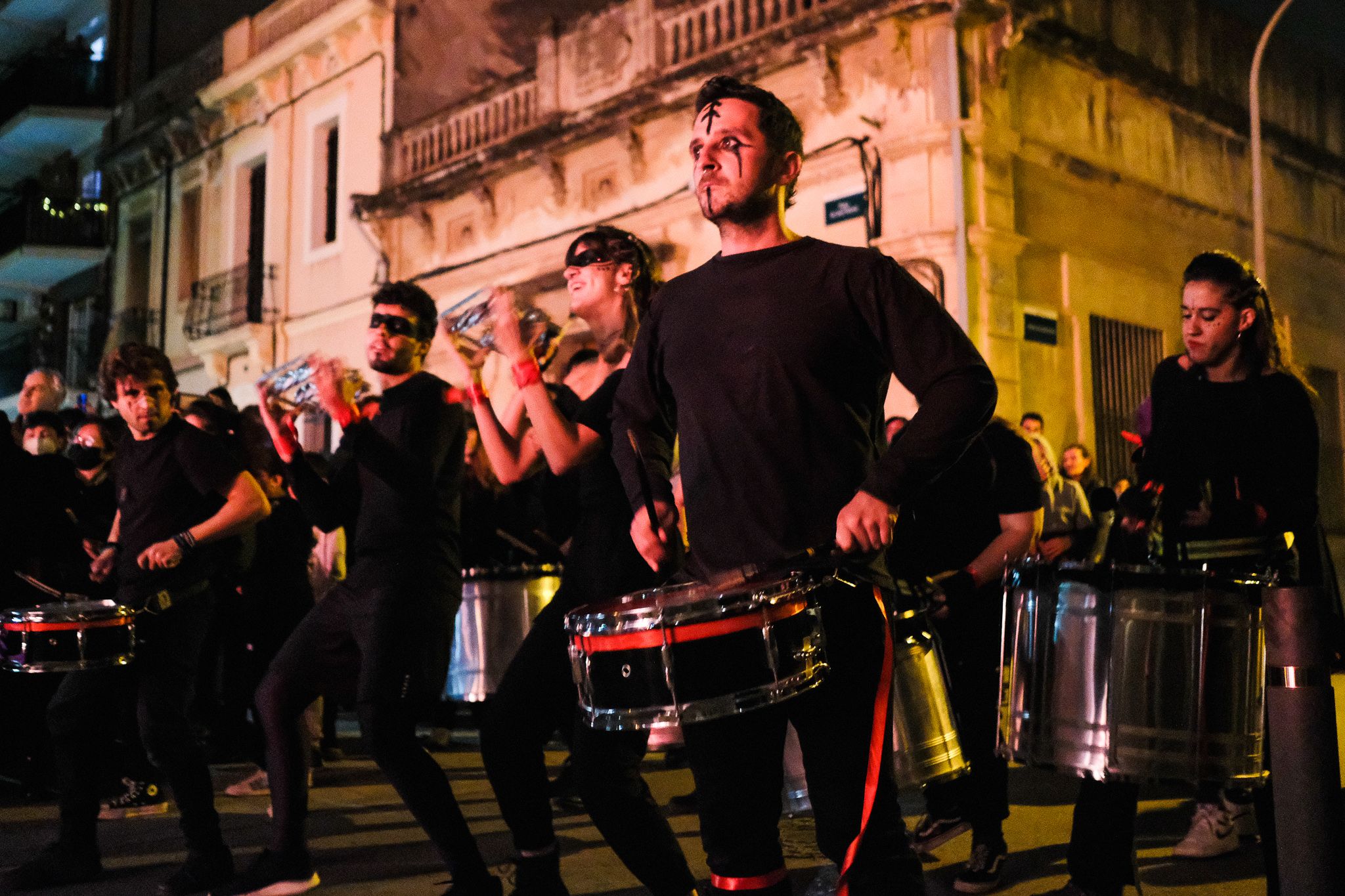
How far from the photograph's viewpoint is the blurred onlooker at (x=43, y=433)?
8164mm

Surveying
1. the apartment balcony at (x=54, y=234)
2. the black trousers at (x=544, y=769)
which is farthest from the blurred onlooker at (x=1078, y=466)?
the apartment balcony at (x=54, y=234)

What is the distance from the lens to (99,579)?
5.73 meters

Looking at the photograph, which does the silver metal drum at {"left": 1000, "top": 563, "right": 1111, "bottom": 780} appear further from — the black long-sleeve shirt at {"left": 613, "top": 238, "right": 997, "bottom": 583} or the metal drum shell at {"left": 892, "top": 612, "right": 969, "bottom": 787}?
the black long-sleeve shirt at {"left": 613, "top": 238, "right": 997, "bottom": 583}

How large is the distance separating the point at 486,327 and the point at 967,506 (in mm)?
2172

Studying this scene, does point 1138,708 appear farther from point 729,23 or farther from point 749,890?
point 729,23

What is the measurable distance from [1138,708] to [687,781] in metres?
3.86

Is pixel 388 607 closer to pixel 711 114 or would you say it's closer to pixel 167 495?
pixel 167 495

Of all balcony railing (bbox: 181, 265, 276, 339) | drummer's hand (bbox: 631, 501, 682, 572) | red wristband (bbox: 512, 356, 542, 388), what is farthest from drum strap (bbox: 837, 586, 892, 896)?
balcony railing (bbox: 181, 265, 276, 339)

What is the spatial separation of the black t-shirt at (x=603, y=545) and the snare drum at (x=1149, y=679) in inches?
44.2

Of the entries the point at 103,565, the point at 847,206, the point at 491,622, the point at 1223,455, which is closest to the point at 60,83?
the point at 847,206

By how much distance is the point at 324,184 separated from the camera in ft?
70.9

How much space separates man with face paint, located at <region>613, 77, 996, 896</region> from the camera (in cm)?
253

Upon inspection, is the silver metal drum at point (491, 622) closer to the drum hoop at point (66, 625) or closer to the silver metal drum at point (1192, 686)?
the drum hoop at point (66, 625)

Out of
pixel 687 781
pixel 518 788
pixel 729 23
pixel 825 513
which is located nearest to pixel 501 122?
pixel 729 23
